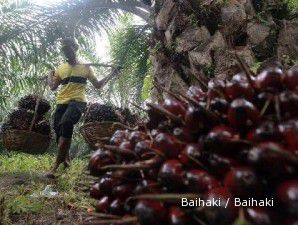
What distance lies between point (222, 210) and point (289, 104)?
22cm

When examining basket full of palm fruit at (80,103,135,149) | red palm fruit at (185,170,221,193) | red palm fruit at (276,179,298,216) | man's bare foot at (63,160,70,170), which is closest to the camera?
red palm fruit at (276,179,298,216)

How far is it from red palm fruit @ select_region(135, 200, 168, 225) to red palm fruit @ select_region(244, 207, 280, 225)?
0.18 m

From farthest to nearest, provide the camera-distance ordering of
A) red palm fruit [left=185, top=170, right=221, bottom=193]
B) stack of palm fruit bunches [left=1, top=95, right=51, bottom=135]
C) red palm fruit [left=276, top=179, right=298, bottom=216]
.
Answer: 1. stack of palm fruit bunches [left=1, top=95, right=51, bottom=135]
2. red palm fruit [left=185, top=170, right=221, bottom=193]
3. red palm fruit [left=276, top=179, right=298, bottom=216]

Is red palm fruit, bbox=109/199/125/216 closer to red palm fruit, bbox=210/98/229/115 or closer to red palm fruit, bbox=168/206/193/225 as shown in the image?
red palm fruit, bbox=168/206/193/225

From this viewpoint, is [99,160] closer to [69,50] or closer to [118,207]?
[118,207]

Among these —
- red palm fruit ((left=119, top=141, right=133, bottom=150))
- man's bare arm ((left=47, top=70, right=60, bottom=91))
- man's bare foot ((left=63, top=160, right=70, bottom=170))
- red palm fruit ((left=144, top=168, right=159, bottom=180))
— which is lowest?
man's bare foot ((left=63, top=160, right=70, bottom=170))

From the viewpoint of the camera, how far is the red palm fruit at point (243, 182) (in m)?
0.67

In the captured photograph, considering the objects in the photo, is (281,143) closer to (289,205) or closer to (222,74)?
(289,205)

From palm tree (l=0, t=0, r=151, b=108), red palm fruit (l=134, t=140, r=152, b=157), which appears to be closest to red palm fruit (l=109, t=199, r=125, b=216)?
red palm fruit (l=134, t=140, r=152, b=157)

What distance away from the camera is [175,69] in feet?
9.45

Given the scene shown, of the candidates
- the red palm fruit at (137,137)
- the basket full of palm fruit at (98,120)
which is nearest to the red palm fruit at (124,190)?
the red palm fruit at (137,137)

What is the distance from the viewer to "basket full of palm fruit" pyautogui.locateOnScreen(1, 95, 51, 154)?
5.29 meters

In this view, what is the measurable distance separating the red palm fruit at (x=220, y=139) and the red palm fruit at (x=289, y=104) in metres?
0.10

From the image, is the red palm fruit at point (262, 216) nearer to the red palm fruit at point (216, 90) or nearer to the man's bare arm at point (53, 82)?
the red palm fruit at point (216, 90)
